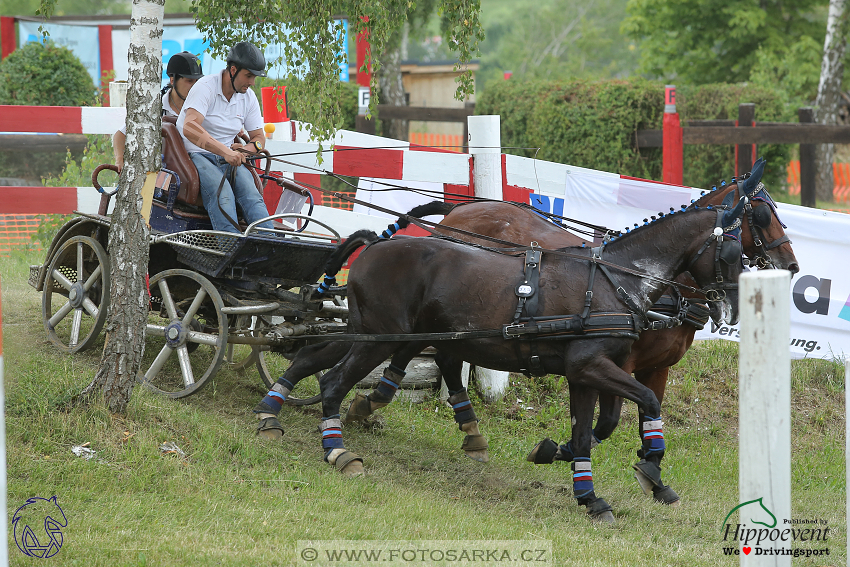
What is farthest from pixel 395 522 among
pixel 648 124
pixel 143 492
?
pixel 648 124

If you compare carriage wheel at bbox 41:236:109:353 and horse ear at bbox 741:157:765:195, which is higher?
horse ear at bbox 741:157:765:195

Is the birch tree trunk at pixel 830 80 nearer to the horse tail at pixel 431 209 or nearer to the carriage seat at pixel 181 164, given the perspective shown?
the horse tail at pixel 431 209

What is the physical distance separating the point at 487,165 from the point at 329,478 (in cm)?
298

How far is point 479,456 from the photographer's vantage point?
5758 mm

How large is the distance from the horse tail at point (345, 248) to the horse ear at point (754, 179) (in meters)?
2.27

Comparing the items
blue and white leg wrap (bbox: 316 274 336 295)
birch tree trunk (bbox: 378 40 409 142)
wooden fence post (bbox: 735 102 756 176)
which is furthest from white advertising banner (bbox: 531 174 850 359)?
birch tree trunk (bbox: 378 40 409 142)

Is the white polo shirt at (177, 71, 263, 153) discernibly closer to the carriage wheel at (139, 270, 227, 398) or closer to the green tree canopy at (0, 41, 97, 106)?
the carriage wheel at (139, 270, 227, 398)

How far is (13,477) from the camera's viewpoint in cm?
424

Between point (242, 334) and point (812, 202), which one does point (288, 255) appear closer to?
point (242, 334)

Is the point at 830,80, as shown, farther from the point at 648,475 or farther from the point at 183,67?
the point at 183,67

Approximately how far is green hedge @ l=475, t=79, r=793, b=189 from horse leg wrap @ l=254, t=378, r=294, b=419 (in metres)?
7.13

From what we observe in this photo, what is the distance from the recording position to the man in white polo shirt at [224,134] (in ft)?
18.2

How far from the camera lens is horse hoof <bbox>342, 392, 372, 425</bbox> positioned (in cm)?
567

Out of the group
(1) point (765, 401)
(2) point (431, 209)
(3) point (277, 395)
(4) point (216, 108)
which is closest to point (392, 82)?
(2) point (431, 209)
